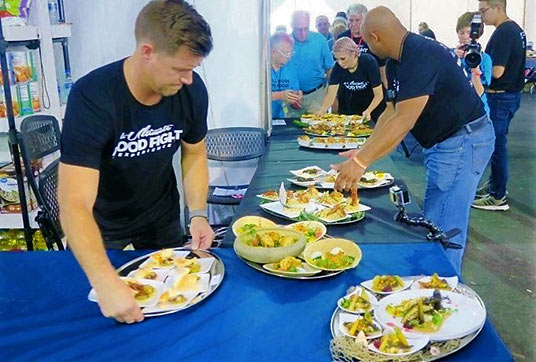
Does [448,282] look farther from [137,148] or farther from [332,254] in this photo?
[137,148]

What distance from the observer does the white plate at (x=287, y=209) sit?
1781 millimetres

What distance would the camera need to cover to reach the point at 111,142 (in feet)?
4.66

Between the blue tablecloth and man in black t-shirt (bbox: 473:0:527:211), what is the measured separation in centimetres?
276

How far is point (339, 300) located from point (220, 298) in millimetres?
257

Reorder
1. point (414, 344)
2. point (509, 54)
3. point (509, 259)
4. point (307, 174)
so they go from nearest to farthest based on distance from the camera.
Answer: point (414, 344) → point (307, 174) → point (509, 259) → point (509, 54)

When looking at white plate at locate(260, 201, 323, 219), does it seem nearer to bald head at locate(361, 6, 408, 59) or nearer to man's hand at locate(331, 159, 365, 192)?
man's hand at locate(331, 159, 365, 192)

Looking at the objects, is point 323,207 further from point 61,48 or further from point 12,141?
point 61,48

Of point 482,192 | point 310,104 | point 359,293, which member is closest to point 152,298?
point 359,293

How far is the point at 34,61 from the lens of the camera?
8.39 ft

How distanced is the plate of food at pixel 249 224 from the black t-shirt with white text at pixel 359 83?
2.36 meters

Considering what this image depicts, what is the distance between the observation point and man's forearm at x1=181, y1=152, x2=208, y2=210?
166cm

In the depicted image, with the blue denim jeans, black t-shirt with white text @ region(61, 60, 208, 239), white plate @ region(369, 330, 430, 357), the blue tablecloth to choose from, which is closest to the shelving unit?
black t-shirt with white text @ region(61, 60, 208, 239)

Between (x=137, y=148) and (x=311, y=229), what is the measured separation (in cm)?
54

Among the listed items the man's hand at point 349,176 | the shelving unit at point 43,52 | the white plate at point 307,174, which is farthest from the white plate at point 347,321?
the shelving unit at point 43,52
